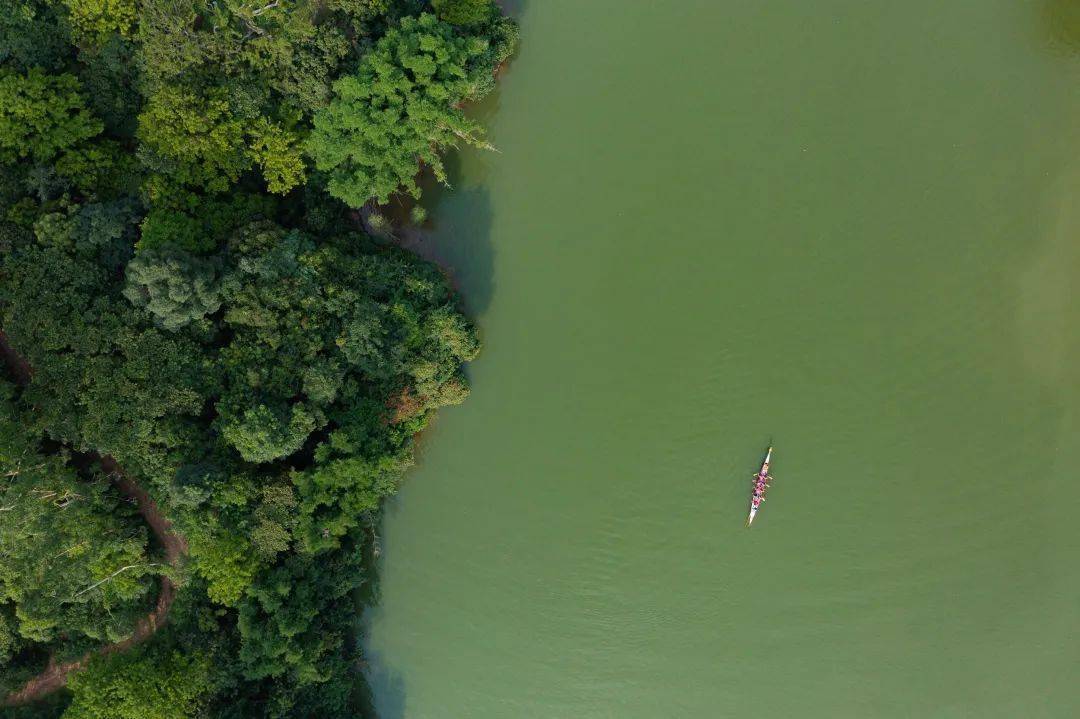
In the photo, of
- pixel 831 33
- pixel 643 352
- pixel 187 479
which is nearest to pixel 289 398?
pixel 187 479

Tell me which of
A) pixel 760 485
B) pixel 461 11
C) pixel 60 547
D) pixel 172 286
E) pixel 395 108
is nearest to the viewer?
pixel 172 286

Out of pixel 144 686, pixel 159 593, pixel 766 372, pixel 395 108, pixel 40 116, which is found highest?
pixel 766 372

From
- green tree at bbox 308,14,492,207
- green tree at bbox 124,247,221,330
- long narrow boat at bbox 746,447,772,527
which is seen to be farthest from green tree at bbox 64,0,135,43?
long narrow boat at bbox 746,447,772,527

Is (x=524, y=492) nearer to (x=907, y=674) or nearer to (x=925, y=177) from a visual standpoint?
(x=907, y=674)

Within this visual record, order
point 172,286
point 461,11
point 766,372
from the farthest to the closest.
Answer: point 766,372, point 461,11, point 172,286

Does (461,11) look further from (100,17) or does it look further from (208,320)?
(208,320)

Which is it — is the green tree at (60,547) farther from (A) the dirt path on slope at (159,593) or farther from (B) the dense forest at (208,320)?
(A) the dirt path on slope at (159,593)

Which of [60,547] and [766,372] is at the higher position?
[766,372]

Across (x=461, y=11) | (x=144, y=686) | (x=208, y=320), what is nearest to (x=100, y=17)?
(x=208, y=320)
